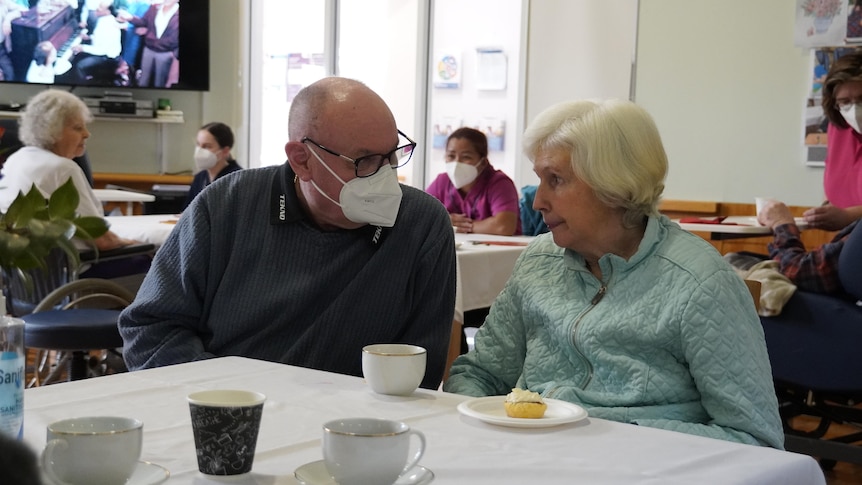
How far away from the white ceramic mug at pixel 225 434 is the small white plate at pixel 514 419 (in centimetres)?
34

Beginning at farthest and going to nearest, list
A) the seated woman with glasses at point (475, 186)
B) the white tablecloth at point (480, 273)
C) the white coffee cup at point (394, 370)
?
the seated woman with glasses at point (475, 186), the white tablecloth at point (480, 273), the white coffee cup at point (394, 370)

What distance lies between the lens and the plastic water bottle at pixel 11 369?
3.20 ft

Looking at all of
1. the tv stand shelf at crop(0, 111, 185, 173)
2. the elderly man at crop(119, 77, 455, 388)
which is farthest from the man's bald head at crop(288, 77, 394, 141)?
the tv stand shelf at crop(0, 111, 185, 173)

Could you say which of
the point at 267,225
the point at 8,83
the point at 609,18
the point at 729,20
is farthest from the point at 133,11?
the point at 267,225

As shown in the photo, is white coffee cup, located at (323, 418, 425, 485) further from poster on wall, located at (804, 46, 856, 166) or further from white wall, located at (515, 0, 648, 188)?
white wall, located at (515, 0, 648, 188)

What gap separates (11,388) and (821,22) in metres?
5.41

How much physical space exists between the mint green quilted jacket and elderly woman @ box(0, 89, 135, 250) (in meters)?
2.63

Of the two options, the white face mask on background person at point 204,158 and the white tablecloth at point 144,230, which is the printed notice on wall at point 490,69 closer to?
the white face mask on background person at point 204,158

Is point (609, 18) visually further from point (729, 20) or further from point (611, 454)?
point (611, 454)

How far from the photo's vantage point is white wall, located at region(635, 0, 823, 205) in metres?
5.71

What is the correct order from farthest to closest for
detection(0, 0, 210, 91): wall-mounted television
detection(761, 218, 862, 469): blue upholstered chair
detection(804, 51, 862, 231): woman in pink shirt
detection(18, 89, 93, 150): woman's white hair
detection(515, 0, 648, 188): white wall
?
detection(0, 0, 210, 91): wall-mounted television < detection(515, 0, 648, 188): white wall < detection(18, 89, 93, 150): woman's white hair < detection(804, 51, 862, 231): woman in pink shirt < detection(761, 218, 862, 469): blue upholstered chair

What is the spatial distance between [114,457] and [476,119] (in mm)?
6835

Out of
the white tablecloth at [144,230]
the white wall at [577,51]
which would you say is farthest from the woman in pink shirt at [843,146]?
the white tablecloth at [144,230]

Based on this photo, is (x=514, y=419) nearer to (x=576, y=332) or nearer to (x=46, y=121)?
(x=576, y=332)
